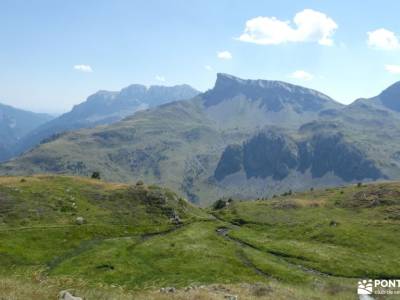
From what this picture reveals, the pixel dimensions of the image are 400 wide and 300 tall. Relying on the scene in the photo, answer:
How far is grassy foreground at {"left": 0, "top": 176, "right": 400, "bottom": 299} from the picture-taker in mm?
65875

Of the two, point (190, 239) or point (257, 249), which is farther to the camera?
point (257, 249)

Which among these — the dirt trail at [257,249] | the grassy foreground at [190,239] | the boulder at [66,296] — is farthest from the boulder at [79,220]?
the boulder at [66,296]

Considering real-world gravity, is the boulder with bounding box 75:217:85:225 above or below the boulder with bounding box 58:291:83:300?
below

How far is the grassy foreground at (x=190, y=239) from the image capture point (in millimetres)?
65875

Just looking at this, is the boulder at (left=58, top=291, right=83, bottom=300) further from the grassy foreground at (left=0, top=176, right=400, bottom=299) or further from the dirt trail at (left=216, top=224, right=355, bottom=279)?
the dirt trail at (left=216, top=224, right=355, bottom=279)

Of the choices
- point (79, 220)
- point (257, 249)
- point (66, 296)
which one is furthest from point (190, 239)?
point (66, 296)

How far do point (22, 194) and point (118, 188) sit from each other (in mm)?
26766

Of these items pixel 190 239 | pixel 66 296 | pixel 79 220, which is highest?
pixel 66 296

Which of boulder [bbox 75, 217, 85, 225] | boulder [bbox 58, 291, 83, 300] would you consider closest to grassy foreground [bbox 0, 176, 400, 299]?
boulder [bbox 75, 217, 85, 225]

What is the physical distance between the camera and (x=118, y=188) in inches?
4801

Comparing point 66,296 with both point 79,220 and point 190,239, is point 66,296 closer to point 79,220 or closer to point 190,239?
point 190,239

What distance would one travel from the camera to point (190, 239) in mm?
90000

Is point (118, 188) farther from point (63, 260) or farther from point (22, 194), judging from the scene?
point (63, 260)

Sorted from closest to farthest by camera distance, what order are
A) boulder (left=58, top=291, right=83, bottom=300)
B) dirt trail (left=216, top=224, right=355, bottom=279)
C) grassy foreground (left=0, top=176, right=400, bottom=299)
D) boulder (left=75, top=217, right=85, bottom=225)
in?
boulder (left=58, top=291, right=83, bottom=300), grassy foreground (left=0, top=176, right=400, bottom=299), dirt trail (left=216, top=224, right=355, bottom=279), boulder (left=75, top=217, right=85, bottom=225)
